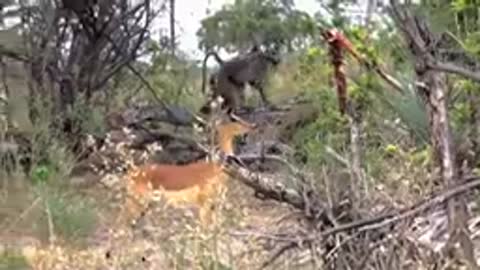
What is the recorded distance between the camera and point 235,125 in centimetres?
1016

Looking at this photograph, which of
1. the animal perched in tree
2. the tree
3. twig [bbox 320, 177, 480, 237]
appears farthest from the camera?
the tree

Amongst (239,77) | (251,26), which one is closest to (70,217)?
(239,77)

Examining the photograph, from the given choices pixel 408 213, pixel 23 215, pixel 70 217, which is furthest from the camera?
pixel 23 215

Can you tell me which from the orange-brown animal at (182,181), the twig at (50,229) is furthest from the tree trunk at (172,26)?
the twig at (50,229)

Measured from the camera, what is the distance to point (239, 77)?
51.7 feet

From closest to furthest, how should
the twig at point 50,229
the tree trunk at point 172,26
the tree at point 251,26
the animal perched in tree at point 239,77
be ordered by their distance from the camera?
the twig at point 50,229, the tree trunk at point 172,26, the animal perched in tree at point 239,77, the tree at point 251,26

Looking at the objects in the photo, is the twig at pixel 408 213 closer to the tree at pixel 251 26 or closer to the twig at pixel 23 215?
the twig at pixel 23 215

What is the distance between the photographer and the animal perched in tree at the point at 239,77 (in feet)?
51.5

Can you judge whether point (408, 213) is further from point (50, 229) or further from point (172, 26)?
point (172, 26)

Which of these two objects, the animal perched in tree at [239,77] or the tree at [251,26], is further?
the tree at [251,26]

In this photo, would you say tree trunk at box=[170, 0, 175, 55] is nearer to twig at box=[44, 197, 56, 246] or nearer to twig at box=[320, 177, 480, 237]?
twig at box=[44, 197, 56, 246]

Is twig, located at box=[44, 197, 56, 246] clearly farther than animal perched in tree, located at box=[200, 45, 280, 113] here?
No

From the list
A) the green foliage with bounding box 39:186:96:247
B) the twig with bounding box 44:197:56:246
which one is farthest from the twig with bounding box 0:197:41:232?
the twig with bounding box 44:197:56:246

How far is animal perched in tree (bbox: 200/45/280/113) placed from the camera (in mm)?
15695
